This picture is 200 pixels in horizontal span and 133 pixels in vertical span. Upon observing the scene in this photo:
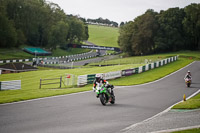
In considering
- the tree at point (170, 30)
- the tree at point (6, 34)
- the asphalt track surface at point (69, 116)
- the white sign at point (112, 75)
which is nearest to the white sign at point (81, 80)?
the white sign at point (112, 75)

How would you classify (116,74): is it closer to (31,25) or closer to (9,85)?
(9,85)

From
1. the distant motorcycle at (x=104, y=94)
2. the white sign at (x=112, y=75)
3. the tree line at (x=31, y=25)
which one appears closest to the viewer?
the distant motorcycle at (x=104, y=94)

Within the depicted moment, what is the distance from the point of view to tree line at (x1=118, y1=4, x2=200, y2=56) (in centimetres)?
9262

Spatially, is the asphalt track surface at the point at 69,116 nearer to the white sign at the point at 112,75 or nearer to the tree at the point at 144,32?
the white sign at the point at 112,75

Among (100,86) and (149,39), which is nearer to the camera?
(100,86)

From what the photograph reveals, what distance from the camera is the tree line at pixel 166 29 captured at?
92.6 m

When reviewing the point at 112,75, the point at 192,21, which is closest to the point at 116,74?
the point at 112,75

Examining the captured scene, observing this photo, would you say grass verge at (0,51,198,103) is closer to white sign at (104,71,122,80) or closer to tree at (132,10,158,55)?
white sign at (104,71,122,80)

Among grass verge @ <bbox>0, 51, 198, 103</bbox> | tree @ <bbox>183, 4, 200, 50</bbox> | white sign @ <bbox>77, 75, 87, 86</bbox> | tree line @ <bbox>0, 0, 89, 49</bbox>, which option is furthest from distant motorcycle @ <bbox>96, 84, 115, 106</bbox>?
tree @ <bbox>183, 4, 200, 50</bbox>

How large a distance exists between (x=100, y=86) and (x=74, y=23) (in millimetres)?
113322

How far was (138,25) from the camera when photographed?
9581cm

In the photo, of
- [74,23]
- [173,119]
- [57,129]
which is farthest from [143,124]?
[74,23]

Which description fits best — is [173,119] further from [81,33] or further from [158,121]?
[81,33]

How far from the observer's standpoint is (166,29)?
91875 mm
